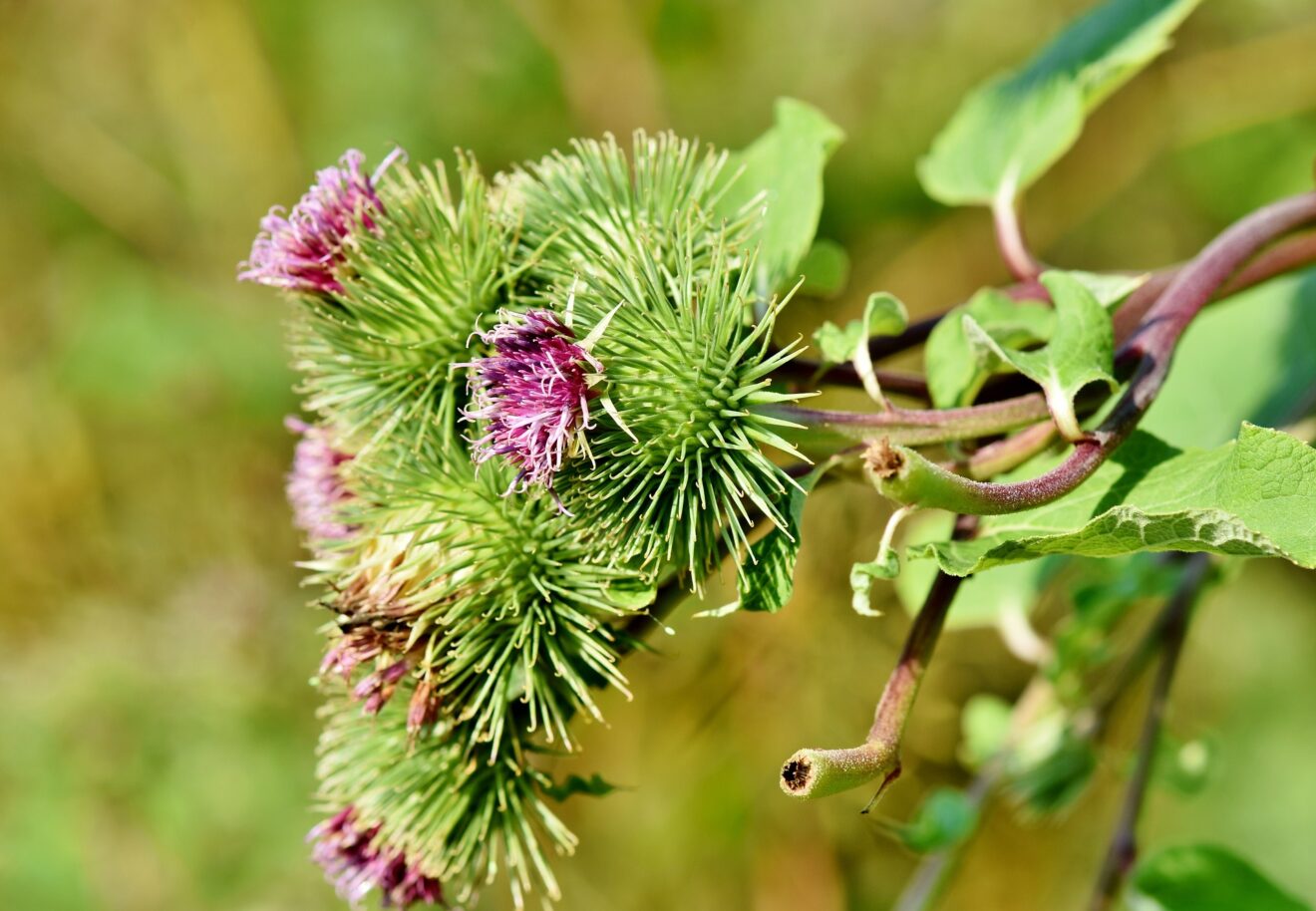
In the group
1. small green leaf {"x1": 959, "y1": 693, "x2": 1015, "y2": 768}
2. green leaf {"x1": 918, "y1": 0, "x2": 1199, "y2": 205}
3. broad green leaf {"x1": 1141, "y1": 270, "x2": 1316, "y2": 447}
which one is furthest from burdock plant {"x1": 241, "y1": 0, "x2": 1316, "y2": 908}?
small green leaf {"x1": 959, "y1": 693, "x2": 1015, "y2": 768}

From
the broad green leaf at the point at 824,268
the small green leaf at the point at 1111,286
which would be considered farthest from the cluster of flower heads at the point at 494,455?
the small green leaf at the point at 1111,286

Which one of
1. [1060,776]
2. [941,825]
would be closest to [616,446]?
[941,825]

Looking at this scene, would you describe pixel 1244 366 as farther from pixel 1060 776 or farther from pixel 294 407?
pixel 294 407

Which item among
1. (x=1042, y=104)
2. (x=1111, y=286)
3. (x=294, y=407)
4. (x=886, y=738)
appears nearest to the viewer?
(x=886, y=738)

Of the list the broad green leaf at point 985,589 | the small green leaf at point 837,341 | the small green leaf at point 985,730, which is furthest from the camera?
the small green leaf at point 985,730

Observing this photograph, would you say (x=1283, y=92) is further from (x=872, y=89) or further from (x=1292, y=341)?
(x=1292, y=341)

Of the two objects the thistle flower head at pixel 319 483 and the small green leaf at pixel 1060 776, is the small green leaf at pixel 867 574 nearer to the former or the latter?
the thistle flower head at pixel 319 483

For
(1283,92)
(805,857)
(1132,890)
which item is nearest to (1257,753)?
(805,857)
